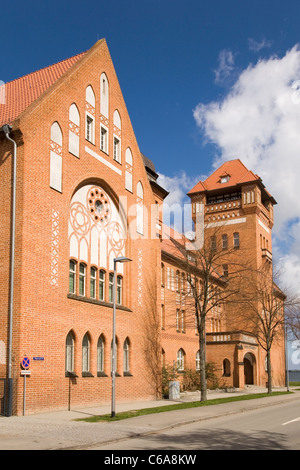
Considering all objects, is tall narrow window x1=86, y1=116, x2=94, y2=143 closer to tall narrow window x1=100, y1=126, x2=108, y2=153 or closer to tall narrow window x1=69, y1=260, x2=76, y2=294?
A: tall narrow window x1=100, y1=126, x2=108, y2=153

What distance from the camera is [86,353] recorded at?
80.0 ft

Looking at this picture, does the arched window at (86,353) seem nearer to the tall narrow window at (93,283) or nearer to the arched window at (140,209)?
the tall narrow window at (93,283)

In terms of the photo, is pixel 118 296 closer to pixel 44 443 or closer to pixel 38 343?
A: pixel 38 343

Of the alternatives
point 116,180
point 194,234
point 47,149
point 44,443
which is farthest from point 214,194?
point 44,443

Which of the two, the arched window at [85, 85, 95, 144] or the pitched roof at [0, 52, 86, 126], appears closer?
the pitched roof at [0, 52, 86, 126]

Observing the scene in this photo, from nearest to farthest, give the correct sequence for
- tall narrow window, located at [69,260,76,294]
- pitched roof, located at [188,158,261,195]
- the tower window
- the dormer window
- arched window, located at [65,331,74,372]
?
1. arched window, located at [65,331,74,372]
2. tall narrow window, located at [69,260,76,294]
3. the tower window
4. pitched roof, located at [188,158,261,195]
5. the dormer window

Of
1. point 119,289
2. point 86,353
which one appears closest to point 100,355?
point 86,353

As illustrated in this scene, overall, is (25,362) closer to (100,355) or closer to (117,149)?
(100,355)

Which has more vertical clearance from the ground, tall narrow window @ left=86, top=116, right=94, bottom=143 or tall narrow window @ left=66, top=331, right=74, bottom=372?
tall narrow window @ left=86, top=116, right=94, bottom=143

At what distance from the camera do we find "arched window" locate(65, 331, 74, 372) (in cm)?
2277

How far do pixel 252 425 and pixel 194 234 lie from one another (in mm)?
16471

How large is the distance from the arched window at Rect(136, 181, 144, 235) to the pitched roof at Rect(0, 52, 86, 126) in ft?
25.0

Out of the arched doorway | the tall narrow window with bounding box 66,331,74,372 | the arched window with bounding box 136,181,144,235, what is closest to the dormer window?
the arched doorway

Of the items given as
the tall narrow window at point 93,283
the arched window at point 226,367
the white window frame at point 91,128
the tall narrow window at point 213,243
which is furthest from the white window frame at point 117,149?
the arched window at point 226,367
